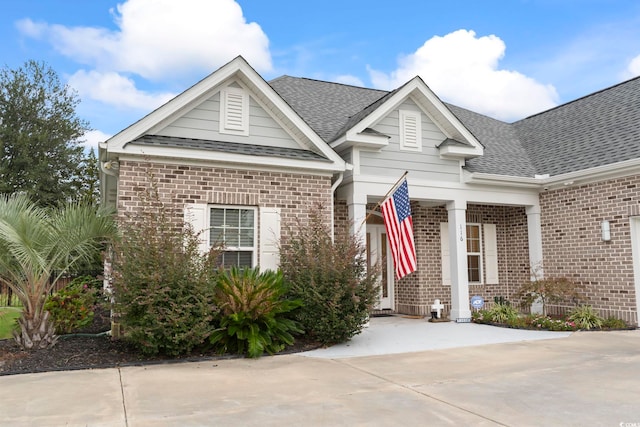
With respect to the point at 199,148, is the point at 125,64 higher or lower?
higher

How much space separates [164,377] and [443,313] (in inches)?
309

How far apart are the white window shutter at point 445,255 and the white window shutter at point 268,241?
5222mm

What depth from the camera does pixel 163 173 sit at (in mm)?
8719

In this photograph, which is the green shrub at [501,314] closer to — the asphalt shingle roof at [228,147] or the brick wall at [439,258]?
the brick wall at [439,258]

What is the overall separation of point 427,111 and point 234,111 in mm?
4533

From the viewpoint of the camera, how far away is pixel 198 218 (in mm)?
8797

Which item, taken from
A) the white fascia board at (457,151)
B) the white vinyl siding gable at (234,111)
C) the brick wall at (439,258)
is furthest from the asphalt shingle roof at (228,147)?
the white fascia board at (457,151)

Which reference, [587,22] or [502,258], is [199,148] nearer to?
[502,258]

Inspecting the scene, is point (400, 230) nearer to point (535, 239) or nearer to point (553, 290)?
point (553, 290)

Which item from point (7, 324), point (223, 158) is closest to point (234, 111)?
point (223, 158)

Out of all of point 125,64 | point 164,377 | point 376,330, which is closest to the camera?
point 164,377

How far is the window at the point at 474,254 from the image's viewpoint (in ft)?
43.3

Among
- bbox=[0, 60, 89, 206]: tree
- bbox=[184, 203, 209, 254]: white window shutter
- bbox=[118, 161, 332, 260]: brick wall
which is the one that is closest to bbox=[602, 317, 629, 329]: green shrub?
bbox=[118, 161, 332, 260]: brick wall

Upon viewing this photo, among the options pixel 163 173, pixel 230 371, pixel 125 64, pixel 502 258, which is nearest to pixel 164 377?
pixel 230 371
